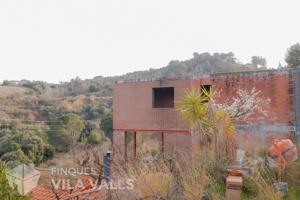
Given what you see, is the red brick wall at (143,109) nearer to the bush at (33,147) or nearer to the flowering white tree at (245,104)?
the flowering white tree at (245,104)

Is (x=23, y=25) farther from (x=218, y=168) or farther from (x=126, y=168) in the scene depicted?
(x=218, y=168)

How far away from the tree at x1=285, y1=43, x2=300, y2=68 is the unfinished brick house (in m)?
8.23

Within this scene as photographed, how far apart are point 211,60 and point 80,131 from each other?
26324mm

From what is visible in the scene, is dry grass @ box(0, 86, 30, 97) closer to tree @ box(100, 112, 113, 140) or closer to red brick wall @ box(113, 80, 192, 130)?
tree @ box(100, 112, 113, 140)

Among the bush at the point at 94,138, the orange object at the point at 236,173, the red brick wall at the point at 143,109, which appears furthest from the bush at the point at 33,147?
the orange object at the point at 236,173

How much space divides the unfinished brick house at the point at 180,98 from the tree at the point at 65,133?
632 cm

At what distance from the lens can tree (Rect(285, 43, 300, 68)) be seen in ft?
70.4

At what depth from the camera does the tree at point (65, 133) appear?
78.8 feet

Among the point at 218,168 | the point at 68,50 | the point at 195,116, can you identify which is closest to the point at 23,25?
the point at 68,50

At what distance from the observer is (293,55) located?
21719 millimetres

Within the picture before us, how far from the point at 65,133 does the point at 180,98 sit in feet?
36.2

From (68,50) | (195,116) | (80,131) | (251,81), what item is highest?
(68,50)

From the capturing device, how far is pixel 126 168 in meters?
7.28

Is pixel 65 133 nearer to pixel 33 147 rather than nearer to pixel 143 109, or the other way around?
pixel 33 147
